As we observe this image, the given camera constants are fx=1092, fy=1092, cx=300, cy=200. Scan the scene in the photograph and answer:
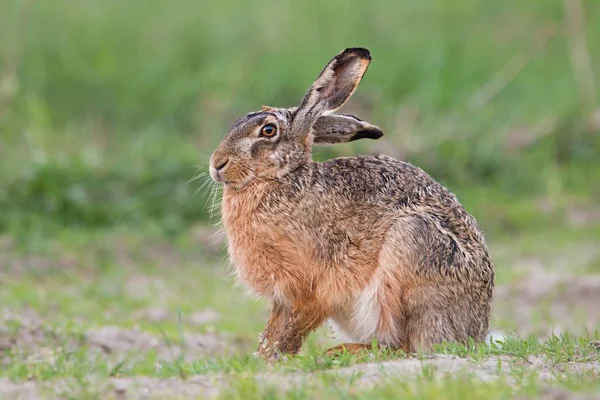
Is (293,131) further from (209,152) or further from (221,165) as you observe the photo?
(209,152)

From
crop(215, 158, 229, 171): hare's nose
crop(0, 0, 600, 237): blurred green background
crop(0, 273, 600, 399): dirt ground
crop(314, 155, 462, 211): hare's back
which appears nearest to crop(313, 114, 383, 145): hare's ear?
crop(314, 155, 462, 211): hare's back

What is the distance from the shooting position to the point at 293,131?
6176 millimetres

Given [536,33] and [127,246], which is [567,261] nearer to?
[127,246]

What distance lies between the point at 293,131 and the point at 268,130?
0.50 feet

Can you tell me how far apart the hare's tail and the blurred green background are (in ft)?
17.8

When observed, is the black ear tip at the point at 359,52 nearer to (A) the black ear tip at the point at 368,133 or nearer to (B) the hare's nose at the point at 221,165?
(A) the black ear tip at the point at 368,133

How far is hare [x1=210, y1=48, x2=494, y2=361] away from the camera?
18.5ft

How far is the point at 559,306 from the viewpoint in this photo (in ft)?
31.0

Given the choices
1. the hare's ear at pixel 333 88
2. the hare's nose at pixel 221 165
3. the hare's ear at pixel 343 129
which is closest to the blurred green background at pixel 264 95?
the hare's ear at pixel 343 129

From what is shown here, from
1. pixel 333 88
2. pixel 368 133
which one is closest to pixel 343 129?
pixel 368 133

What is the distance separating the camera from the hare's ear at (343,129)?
20.6 ft

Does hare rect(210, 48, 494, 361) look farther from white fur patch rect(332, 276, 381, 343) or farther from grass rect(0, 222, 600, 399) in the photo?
grass rect(0, 222, 600, 399)

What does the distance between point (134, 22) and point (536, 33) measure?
6.02 meters

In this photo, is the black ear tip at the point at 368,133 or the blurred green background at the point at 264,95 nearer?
the black ear tip at the point at 368,133
